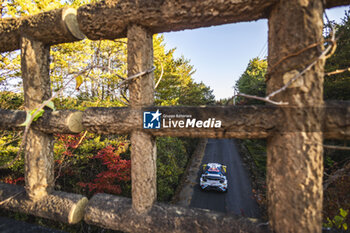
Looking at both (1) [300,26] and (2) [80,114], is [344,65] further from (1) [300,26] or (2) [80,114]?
(2) [80,114]

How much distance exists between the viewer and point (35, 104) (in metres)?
2.05

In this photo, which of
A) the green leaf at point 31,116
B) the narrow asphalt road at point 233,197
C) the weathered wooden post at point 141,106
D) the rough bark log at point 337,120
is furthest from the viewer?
the narrow asphalt road at point 233,197

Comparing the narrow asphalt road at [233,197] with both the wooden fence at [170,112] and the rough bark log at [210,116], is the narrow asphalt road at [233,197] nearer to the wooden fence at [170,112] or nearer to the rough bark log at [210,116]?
the wooden fence at [170,112]

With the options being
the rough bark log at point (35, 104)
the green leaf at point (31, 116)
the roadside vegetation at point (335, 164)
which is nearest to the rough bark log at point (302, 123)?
the roadside vegetation at point (335, 164)

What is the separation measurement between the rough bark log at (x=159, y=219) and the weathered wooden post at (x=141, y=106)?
0.40 ft

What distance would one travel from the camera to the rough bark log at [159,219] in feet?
4.93

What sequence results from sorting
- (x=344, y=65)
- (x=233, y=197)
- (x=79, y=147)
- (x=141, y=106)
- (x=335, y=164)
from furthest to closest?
1. (x=233, y=197)
2. (x=344, y=65)
3. (x=79, y=147)
4. (x=335, y=164)
5. (x=141, y=106)

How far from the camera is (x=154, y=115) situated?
162 cm

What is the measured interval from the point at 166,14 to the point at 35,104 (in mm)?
2063

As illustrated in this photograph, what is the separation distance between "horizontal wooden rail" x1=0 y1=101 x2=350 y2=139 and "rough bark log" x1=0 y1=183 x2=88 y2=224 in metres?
0.91

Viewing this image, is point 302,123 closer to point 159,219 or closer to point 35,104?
point 159,219

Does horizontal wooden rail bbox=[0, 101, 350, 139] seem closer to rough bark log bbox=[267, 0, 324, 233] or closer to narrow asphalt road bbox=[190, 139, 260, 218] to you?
rough bark log bbox=[267, 0, 324, 233]

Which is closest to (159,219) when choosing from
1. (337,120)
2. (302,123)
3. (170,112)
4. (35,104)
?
(170,112)

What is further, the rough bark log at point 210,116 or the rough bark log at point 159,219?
the rough bark log at point 159,219
